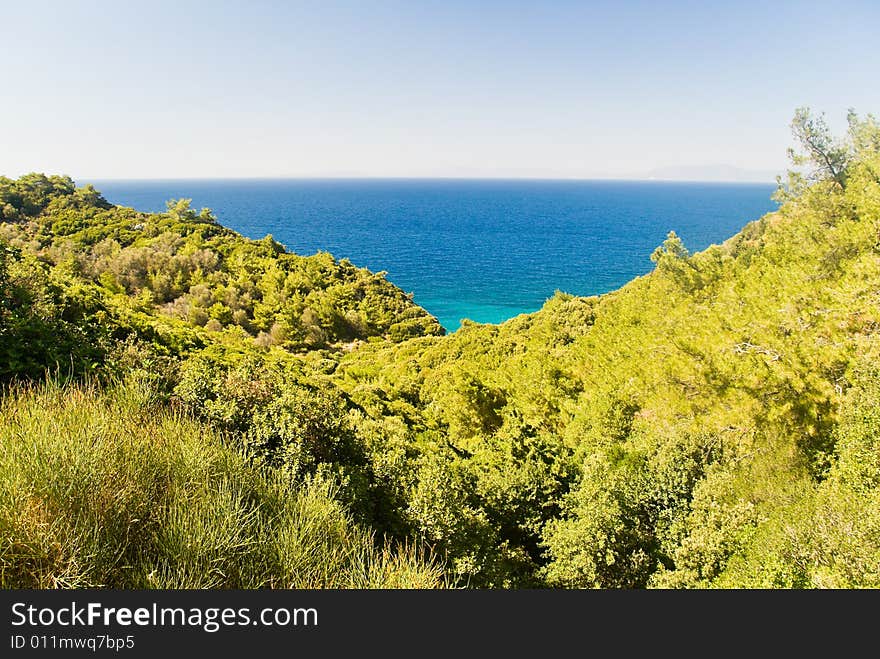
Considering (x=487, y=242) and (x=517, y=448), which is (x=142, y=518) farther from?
(x=487, y=242)

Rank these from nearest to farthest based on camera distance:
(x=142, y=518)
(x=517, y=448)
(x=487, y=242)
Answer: (x=142, y=518), (x=517, y=448), (x=487, y=242)

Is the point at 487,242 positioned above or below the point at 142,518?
above

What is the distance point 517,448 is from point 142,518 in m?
10.2

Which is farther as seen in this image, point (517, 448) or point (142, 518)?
point (517, 448)

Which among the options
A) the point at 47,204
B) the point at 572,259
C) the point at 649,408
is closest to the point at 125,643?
the point at 649,408

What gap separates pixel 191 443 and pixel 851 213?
17215 mm

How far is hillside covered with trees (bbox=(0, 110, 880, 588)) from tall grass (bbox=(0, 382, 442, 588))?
2cm

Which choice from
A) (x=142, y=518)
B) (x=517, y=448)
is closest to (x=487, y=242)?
(x=517, y=448)

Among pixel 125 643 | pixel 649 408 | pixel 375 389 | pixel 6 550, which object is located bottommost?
pixel 375 389

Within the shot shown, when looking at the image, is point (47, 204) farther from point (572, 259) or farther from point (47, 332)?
point (572, 259)

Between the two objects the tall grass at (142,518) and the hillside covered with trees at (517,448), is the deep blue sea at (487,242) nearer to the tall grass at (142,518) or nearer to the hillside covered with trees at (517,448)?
the hillside covered with trees at (517,448)

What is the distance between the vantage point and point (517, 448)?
1232cm

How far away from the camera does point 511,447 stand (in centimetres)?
1218

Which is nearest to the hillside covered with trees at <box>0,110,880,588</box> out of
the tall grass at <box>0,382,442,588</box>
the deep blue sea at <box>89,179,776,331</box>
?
the tall grass at <box>0,382,442,588</box>
